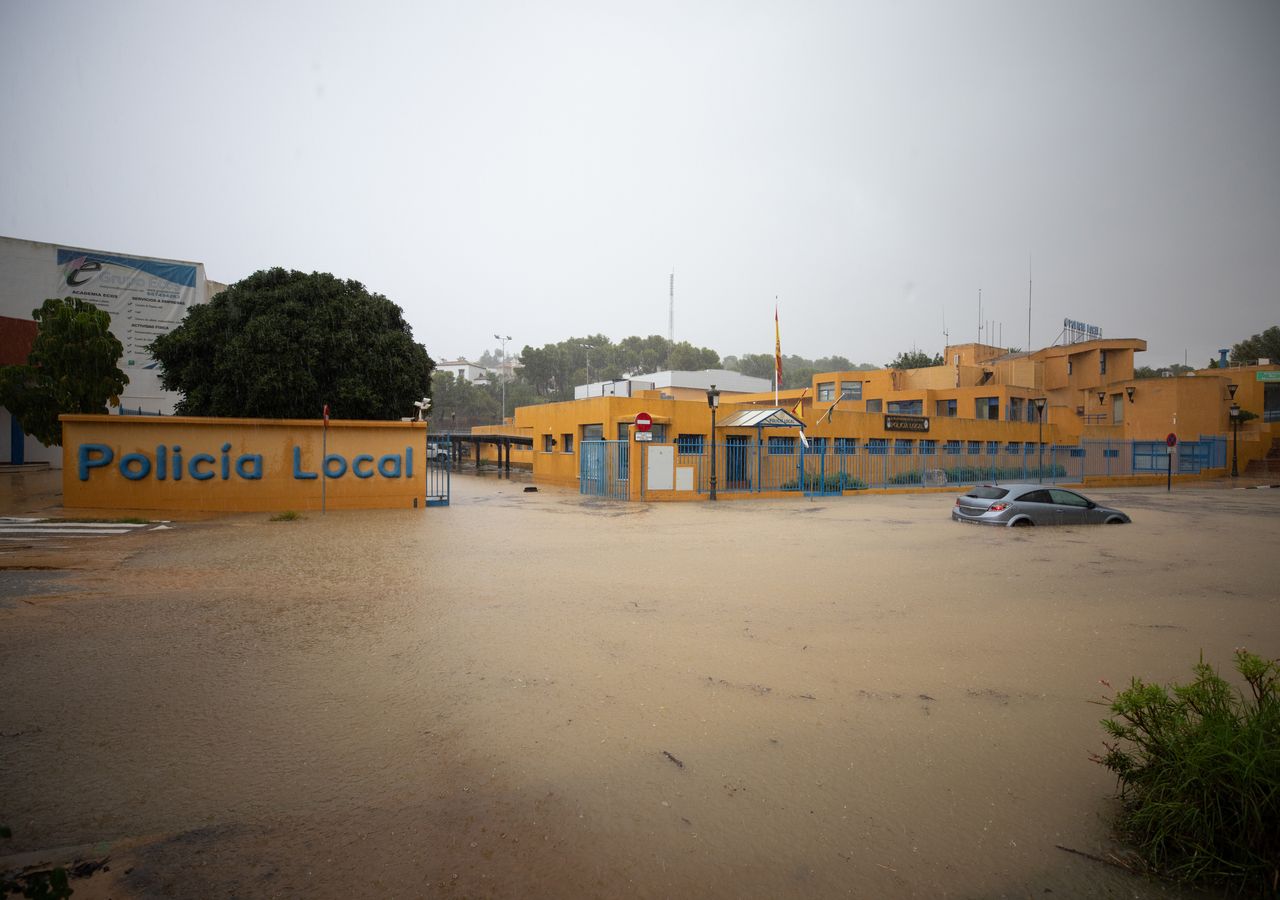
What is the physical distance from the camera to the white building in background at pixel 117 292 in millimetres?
31469

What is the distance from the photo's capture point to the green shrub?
266 cm

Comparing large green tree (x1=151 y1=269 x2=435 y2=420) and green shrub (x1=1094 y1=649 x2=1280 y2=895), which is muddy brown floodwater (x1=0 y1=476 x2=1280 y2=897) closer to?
green shrub (x1=1094 y1=649 x2=1280 y2=895)

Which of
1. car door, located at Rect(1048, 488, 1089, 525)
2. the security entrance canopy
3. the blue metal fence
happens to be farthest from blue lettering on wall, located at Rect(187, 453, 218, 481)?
car door, located at Rect(1048, 488, 1089, 525)

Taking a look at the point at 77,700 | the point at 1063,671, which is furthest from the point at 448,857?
the point at 1063,671

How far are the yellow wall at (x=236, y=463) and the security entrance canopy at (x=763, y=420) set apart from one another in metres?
12.1

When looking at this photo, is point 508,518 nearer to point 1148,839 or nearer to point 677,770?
point 677,770

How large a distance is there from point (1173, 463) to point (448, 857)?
47.6 m

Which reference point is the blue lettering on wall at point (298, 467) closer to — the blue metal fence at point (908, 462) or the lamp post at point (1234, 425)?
the blue metal fence at point (908, 462)

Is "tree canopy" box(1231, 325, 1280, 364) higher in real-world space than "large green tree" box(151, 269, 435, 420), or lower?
higher

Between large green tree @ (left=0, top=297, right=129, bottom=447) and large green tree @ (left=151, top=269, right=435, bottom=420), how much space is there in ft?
5.79

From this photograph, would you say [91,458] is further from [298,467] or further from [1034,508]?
[1034,508]

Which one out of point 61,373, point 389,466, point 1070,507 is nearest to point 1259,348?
point 1070,507

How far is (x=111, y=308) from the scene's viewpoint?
3406 centimetres

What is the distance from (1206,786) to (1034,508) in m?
14.1
